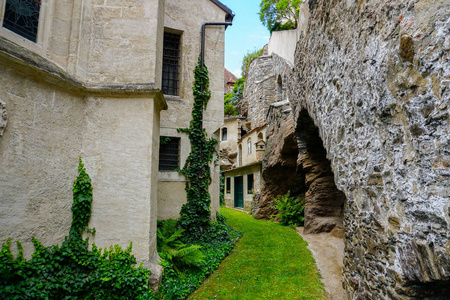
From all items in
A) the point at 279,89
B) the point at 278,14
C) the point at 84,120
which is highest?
the point at 278,14

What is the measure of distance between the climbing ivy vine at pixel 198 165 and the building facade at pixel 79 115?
265 cm

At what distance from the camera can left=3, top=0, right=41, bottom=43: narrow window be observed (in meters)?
3.91

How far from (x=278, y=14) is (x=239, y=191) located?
1540 centimetres

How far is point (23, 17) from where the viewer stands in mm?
4082

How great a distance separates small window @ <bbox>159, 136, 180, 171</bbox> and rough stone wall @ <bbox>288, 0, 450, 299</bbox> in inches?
173

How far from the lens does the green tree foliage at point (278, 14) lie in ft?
70.9

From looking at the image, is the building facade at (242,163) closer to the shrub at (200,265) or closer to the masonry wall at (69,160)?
the shrub at (200,265)

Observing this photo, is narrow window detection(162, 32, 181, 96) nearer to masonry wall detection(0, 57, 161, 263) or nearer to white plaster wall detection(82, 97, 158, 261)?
masonry wall detection(0, 57, 161, 263)

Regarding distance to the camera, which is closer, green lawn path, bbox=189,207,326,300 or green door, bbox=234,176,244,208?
green lawn path, bbox=189,207,326,300

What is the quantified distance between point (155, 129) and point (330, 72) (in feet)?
10.8

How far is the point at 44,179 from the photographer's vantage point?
3.89m

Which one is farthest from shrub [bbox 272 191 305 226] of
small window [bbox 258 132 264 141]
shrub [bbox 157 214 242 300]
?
small window [bbox 258 132 264 141]

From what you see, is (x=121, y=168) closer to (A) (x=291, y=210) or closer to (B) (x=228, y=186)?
(A) (x=291, y=210)

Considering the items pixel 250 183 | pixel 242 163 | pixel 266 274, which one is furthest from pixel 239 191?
pixel 266 274
